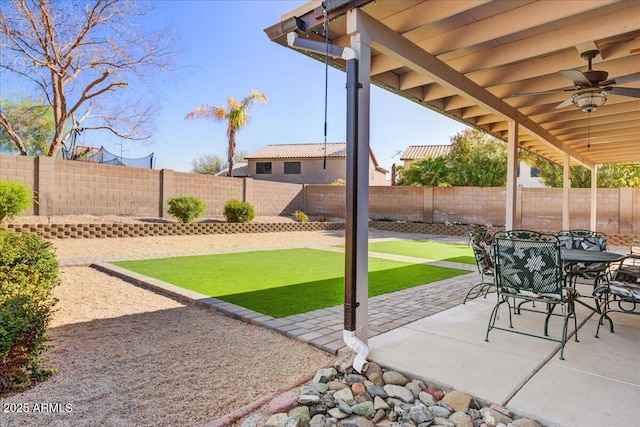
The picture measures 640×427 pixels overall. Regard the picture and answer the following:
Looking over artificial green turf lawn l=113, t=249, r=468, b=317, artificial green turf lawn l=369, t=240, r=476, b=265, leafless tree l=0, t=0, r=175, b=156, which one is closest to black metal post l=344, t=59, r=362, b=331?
artificial green turf lawn l=113, t=249, r=468, b=317

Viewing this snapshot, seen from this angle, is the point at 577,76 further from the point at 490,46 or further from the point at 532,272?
the point at 532,272

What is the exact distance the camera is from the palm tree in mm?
19719

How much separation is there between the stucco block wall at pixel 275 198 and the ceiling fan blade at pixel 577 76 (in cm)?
1374

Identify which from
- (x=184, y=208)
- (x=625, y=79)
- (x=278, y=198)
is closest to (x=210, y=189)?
(x=184, y=208)

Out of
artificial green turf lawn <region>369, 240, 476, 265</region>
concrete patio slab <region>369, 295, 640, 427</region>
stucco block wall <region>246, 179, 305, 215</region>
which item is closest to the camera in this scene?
concrete patio slab <region>369, 295, 640, 427</region>

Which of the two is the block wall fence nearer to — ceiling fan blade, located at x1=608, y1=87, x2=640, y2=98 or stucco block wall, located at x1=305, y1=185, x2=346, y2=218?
stucco block wall, located at x1=305, y1=185, x2=346, y2=218

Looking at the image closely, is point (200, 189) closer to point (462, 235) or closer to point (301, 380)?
point (462, 235)

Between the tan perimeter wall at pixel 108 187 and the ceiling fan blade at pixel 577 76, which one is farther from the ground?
the ceiling fan blade at pixel 577 76

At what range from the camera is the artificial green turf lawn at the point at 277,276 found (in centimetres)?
486

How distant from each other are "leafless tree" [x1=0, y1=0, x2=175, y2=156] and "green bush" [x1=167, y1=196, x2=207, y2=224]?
20.0ft

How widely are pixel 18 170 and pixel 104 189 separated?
2.30m

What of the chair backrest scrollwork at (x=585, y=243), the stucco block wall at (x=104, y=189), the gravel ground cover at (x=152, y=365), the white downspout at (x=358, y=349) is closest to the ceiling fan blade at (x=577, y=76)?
the chair backrest scrollwork at (x=585, y=243)

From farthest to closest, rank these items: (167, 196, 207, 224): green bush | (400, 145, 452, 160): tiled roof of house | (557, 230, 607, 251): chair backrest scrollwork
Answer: (400, 145, 452, 160): tiled roof of house
(167, 196, 207, 224): green bush
(557, 230, 607, 251): chair backrest scrollwork

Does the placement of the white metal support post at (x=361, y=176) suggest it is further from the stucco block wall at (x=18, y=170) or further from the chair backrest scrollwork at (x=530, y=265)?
the stucco block wall at (x=18, y=170)
